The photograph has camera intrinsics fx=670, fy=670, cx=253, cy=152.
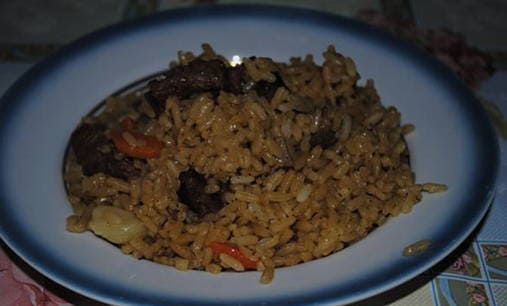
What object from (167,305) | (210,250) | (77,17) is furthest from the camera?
(77,17)

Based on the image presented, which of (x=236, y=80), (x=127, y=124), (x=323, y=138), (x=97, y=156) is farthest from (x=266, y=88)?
(x=97, y=156)

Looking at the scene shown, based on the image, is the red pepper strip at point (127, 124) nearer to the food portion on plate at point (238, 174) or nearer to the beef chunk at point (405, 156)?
the food portion on plate at point (238, 174)

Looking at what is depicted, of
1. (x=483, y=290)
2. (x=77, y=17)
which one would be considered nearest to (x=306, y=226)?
(x=483, y=290)

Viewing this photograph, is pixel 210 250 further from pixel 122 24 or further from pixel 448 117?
pixel 122 24

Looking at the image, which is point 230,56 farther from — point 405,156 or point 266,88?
point 405,156

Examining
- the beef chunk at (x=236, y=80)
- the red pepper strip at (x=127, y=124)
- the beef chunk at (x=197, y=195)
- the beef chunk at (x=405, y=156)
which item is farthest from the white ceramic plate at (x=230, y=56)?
the beef chunk at (x=236, y=80)

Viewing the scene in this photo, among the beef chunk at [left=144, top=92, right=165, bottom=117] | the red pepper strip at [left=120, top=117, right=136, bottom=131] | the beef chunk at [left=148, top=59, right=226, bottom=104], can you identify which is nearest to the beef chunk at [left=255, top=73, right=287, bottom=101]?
the beef chunk at [left=148, top=59, right=226, bottom=104]
